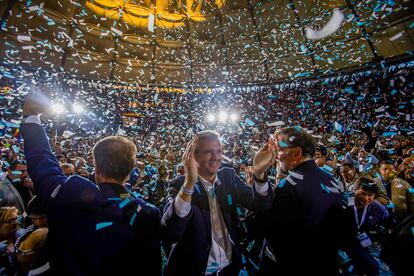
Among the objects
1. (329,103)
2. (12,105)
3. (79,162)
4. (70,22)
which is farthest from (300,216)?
(70,22)

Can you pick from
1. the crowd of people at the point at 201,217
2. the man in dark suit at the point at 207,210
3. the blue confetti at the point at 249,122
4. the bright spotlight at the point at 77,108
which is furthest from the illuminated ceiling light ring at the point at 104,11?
the man in dark suit at the point at 207,210

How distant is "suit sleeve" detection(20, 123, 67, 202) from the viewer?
3.82 feet

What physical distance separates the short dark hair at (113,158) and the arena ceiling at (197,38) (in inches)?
664

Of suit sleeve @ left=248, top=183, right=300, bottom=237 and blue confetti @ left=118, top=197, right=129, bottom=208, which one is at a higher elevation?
blue confetti @ left=118, top=197, right=129, bottom=208

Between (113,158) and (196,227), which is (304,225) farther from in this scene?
(113,158)

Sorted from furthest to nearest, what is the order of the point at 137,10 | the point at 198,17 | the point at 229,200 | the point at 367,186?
the point at 198,17
the point at 137,10
the point at 367,186
the point at 229,200

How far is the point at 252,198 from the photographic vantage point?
167 centimetres

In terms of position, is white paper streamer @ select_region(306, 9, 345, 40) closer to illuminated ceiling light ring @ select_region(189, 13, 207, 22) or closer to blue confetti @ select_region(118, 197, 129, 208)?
illuminated ceiling light ring @ select_region(189, 13, 207, 22)

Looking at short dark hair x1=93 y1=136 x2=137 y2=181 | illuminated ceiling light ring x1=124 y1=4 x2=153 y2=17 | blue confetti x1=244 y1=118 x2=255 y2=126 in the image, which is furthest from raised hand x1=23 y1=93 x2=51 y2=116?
illuminated ceiling light ring x1=124 y1=4 x2=153 y2=17

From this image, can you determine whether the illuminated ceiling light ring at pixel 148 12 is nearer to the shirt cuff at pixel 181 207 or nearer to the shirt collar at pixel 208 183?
the shirt collar at pixel 208 183

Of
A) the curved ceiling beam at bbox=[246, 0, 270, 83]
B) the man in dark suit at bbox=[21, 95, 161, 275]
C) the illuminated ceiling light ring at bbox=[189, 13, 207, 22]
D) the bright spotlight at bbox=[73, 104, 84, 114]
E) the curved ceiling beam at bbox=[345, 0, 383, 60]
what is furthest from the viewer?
the illuminated ceiling light ring at bbox=[189, 13, 207, 22]

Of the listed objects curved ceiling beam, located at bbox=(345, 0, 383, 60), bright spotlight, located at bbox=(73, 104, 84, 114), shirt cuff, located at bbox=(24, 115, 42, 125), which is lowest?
shirt cuff, located at bbox=(24, 115, 42, 125)

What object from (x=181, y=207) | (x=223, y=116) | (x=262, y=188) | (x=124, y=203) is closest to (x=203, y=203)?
(x=181, y=207)

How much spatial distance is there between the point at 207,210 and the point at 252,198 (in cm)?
35
